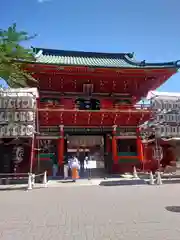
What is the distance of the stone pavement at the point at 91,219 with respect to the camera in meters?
4.88

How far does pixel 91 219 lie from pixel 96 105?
48.3ft

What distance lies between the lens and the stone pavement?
4.88 meters

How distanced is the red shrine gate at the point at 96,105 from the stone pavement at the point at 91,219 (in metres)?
9.04

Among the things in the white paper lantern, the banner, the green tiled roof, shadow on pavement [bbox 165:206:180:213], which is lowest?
shadow on pavement [bbox 165:206:180:213]

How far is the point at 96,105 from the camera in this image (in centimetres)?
2020

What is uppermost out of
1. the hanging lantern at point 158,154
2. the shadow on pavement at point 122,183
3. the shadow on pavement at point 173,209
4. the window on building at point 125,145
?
the window on building at point 125,145

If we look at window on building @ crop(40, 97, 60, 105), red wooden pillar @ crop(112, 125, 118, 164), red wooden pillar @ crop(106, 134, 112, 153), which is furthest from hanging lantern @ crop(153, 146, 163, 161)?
window on building @ crop(40, 97, 60, 105)

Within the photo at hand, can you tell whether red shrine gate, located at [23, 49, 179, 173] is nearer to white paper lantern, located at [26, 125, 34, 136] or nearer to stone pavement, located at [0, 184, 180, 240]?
white paper lantern, located at [26, 125, 34, 136]

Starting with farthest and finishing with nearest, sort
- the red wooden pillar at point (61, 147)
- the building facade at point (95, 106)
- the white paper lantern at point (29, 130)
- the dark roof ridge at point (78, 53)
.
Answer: the dark roof ridge at point (78, 53)
the building facade at point (95, 106)
the red wooden pillar at point (61, 147)
the white paper lantern at point (29, 130)

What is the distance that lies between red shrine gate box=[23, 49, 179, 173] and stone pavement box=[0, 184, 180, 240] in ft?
29.6

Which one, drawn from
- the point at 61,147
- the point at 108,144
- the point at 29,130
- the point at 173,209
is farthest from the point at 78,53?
the point at 173,209

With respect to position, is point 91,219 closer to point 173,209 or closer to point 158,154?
point 173,209

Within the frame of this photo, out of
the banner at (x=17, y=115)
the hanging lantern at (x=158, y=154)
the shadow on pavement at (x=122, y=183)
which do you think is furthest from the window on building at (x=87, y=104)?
the shadow on pavement at (x=122, y=183)

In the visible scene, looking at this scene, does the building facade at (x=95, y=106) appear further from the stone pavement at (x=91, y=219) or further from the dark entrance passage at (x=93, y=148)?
the stone pavement at (x=91, y=219)
